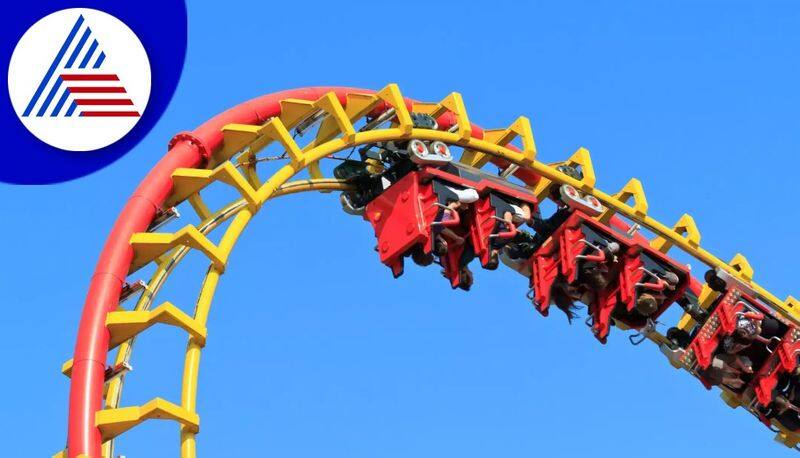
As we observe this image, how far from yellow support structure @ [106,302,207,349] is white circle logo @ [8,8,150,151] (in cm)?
234

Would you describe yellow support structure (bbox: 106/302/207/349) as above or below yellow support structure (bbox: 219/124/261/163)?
below

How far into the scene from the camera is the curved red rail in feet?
49.1

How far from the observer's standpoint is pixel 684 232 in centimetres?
2341

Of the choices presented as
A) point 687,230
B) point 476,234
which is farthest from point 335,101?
point 687,230

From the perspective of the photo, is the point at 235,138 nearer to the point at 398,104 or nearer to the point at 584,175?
the point at 398,104

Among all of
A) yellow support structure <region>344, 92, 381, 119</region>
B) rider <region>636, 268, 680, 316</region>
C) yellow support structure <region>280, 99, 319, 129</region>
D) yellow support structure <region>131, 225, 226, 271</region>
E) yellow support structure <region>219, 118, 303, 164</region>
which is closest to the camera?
yellow support structure <region>131, 225, 226, 271</region>

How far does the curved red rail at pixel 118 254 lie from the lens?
590 inches

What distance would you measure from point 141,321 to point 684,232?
10.2m

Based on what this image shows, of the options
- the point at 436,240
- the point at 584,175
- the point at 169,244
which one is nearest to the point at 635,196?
the point at 584,175

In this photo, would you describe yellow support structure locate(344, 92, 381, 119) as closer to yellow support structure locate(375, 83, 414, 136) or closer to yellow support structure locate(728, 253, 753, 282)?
yellow support structure locate(375, 83, 414, 136)

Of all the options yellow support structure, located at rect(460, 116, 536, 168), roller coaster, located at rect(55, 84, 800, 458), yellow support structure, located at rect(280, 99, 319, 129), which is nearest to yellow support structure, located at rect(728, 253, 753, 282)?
roller coaster, located at rect(55, 84, 800, 458)

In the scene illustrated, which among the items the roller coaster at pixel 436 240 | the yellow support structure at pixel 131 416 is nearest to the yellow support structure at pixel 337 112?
the roller coaster at pixel 436 240

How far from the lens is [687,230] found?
2323cm

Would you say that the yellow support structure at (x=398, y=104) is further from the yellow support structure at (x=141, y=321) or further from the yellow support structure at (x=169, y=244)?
the yellow support structure at (x=141, y=321)
